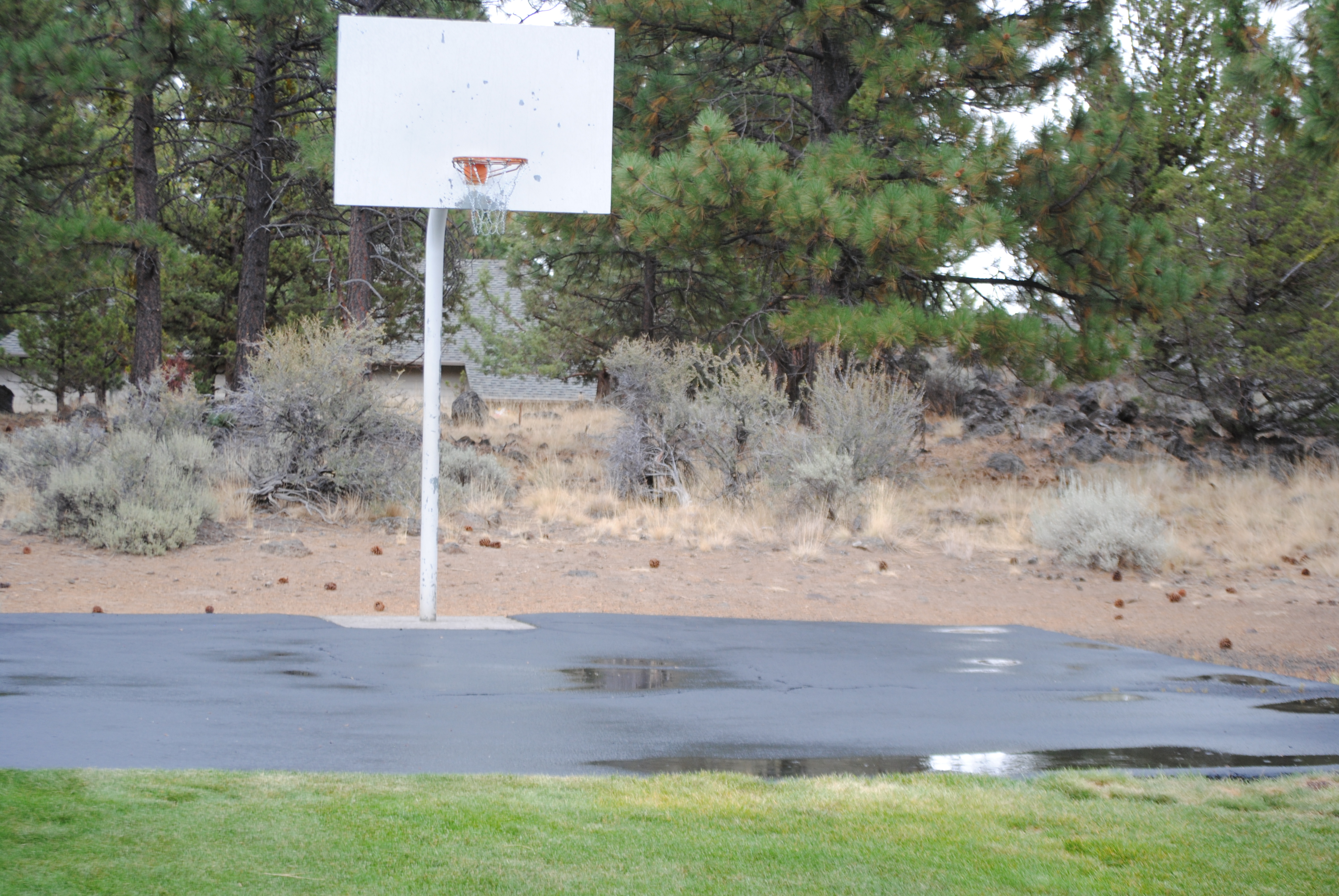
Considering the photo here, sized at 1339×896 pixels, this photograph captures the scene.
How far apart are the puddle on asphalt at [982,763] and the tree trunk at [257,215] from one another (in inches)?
624

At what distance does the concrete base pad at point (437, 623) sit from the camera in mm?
8117

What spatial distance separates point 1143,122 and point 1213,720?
12633mm

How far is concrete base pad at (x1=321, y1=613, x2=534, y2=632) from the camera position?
8.12 meters

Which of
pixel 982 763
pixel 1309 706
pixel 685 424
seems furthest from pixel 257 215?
pixel 1309 706

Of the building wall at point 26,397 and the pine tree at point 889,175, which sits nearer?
the pine tree at point 889,175

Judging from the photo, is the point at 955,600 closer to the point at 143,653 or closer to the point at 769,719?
the point at 769,719

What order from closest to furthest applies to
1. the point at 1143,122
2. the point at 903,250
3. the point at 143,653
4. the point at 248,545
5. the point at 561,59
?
the point at 143,653 → the point at 561,59 → the point at 248,545 → the point at 903,250 → the point at 1143,122

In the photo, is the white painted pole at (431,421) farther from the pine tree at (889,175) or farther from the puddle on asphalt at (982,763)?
the pine tree at (889,175)

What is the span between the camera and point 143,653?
6.75 m

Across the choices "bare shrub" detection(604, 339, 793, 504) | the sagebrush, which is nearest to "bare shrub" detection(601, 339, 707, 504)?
"bare shrub" detection(604, 339, 793, 504)

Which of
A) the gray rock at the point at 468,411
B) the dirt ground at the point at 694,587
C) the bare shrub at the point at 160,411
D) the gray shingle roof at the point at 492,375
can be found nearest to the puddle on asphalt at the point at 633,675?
the dirt ground at the point at 694,587

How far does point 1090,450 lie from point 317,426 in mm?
14899

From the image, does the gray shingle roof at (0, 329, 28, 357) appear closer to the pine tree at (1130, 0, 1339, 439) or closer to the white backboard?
the white backboard

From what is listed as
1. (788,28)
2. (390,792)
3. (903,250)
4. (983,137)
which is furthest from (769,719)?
(788,28)
